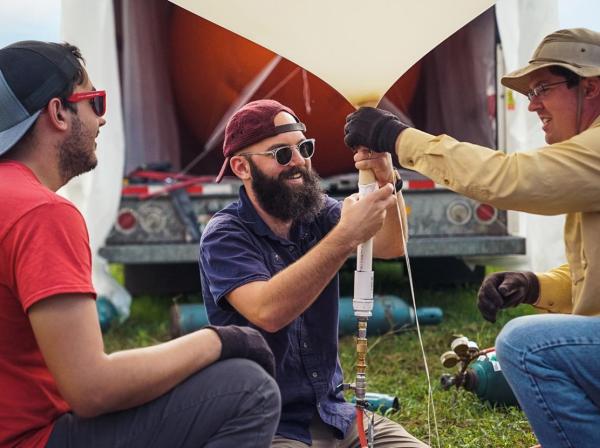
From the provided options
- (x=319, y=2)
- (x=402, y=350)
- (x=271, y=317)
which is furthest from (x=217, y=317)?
(x=402, y=350)

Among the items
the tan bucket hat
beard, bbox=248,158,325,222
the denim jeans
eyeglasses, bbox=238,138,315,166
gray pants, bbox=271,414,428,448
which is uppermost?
the tan bucket hat

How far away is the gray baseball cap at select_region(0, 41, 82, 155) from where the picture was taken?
2086mm

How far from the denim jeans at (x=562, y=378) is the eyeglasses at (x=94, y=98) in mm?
1430

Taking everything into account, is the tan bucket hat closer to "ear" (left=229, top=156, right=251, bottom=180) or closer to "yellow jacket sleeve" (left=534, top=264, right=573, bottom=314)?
"yellow jacket sleeve" (left=534, top=264, right=573, bottom=314)

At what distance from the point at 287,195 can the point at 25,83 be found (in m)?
1.02

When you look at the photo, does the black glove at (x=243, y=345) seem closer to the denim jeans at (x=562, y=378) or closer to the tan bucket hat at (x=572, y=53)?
the denim jeans at (x=562, y=378)

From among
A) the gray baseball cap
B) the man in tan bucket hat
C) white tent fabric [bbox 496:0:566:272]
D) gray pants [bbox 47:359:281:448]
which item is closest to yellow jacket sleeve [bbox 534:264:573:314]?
the man in tan bucket hat

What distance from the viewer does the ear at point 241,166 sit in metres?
2.89

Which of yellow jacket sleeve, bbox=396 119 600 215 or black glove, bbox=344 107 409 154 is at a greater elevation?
black glove, bbox=344 107 409 154

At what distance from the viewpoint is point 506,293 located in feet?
9.24

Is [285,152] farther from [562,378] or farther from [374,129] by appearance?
[562,378]

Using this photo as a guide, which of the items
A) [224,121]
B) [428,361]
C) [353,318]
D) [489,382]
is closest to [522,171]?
[489,382]

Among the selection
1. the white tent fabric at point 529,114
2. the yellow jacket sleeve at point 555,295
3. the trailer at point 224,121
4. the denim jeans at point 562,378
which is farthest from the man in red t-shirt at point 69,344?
the white tent fabric at point 529,114

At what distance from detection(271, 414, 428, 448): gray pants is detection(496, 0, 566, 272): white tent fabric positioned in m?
3.25
